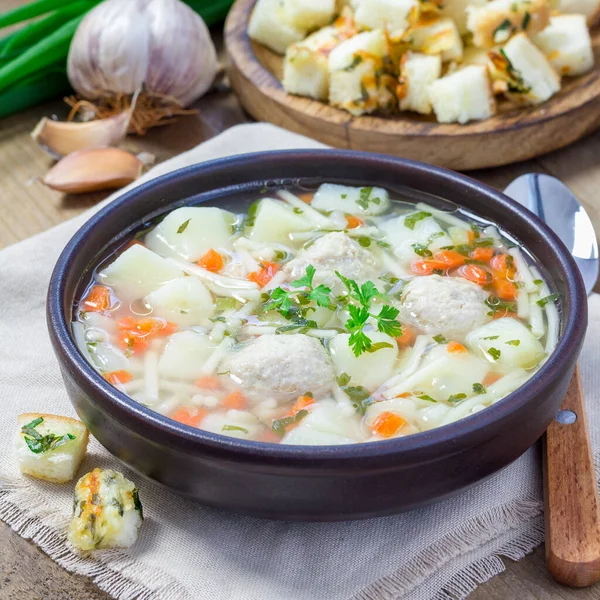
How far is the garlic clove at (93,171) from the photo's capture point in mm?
3281

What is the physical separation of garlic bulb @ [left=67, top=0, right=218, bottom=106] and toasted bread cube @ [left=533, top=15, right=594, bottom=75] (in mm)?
1388

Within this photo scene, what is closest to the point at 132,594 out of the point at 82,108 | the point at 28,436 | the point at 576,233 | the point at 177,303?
the point at 28,436

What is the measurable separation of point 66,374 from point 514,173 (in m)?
2.07

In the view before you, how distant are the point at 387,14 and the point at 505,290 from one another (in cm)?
153

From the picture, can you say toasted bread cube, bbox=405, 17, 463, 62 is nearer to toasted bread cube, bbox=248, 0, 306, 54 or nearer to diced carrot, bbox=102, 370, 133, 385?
toasted bread cube, bbox=248, 0, 306, 54

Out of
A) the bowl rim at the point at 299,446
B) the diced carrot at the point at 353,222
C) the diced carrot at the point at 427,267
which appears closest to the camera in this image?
the bowl rim at the point at 299,446

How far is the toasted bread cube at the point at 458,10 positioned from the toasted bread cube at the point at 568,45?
0.28 m

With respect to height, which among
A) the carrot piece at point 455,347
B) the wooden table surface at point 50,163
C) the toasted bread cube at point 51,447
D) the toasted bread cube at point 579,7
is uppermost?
the carrot piece at point 455,347

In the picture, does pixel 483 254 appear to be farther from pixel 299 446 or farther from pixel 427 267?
pixel 299 446

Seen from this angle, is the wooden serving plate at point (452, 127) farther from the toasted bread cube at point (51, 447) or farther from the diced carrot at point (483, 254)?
the toasted bread cube at point (51, 447)

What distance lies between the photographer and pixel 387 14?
11.1 feet

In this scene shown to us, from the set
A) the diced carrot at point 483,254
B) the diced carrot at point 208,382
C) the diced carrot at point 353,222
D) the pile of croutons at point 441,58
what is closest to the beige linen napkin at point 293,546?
the diced carrot at point 208,382

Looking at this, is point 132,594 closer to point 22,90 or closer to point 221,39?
point 22,90

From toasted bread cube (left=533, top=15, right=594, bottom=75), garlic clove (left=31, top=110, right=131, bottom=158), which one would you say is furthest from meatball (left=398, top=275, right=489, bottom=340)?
garlic clove (left=31, top=110, right=131, bottom=158)
